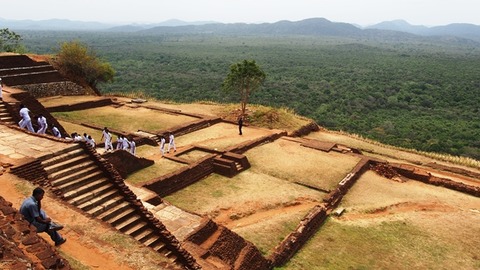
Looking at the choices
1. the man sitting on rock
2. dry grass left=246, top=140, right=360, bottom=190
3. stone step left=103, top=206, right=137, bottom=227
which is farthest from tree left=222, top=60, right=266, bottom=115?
the man sitting on rock

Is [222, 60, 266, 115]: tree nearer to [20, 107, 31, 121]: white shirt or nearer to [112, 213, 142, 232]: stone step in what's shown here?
[20, 107, 31, 121]: white shirt

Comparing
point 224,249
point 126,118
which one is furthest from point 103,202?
point 126,118

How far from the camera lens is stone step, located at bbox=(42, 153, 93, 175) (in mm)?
8062

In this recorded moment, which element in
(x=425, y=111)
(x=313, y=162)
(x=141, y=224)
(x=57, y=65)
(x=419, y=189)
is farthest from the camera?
(x=425, y=111)

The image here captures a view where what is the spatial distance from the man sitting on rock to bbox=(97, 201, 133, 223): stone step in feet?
5.34

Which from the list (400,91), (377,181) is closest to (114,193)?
(377,181)

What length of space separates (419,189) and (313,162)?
13.8ft

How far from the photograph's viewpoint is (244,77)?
24.6m

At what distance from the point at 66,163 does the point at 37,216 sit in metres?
2.57

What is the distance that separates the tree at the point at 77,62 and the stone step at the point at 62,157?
2038 centimetres

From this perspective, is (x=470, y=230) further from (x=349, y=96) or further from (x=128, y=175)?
(x=349, y=96)

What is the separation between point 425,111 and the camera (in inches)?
1844

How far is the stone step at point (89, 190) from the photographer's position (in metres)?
7.82

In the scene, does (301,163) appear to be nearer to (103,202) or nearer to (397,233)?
(397,233)
